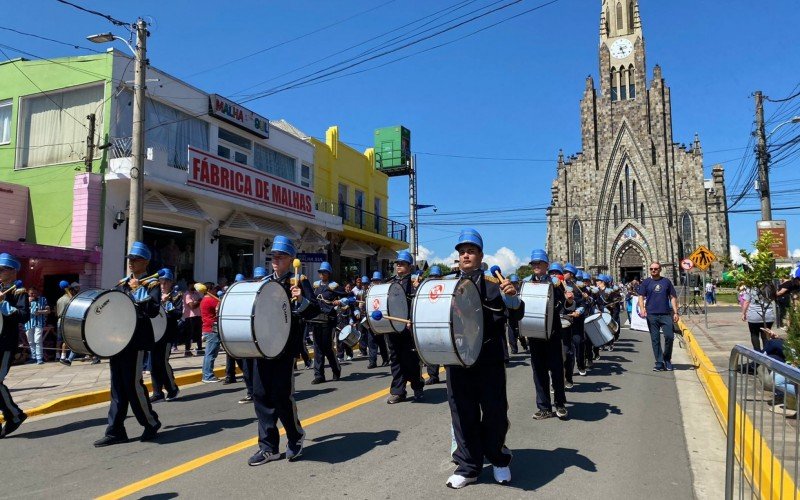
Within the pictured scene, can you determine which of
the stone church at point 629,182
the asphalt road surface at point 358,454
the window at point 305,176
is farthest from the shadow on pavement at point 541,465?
the stone church at point 629,182

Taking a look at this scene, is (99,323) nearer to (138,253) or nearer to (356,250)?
(138,253)

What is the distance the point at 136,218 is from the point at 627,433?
414 inches

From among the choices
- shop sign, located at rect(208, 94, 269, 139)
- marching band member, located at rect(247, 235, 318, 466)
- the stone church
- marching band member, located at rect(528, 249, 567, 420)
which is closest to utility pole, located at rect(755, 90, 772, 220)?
marching band member, located at rect(528, 249, 567, 420)

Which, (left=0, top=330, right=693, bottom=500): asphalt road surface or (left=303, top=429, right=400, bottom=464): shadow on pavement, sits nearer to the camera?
(left=0, top=330, right=693, bottom=500): asphalt road surface

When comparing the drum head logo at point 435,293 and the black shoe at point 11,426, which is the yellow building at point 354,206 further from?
the drum head logo at point 435,293

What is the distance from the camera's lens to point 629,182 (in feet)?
204

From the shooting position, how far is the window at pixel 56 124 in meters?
16.0

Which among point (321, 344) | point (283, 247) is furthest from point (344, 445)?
point (321, 344)

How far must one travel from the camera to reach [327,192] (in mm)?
26438

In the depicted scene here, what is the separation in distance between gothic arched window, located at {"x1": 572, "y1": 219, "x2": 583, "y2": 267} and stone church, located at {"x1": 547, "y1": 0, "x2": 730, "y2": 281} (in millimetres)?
111

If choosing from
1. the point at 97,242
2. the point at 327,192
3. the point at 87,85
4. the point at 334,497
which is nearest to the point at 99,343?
the point at 334,497

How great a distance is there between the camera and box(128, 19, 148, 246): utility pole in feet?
40.4

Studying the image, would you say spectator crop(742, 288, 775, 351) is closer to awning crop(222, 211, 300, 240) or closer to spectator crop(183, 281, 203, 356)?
spectator crop(183, 281, 203, 356)

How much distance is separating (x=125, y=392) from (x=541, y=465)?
4122 mm
